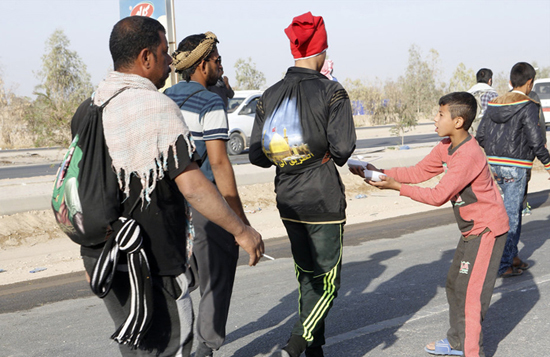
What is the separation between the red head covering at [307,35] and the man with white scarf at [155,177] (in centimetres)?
134

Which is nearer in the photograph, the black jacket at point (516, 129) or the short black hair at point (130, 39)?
the short black hair at point (130, 39)

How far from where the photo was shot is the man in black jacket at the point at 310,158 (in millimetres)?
3688

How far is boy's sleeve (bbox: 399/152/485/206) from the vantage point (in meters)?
3.93

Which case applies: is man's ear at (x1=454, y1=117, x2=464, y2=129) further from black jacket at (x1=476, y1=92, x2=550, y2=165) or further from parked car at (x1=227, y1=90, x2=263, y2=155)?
parked car at (x1=227, y1=90, x2=263, y2=155)

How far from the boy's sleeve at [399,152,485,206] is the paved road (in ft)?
3.88

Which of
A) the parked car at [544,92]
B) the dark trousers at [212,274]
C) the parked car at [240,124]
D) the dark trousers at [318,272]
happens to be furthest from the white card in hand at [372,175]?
the parked car at [544,92]

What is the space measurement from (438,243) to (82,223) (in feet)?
21.3

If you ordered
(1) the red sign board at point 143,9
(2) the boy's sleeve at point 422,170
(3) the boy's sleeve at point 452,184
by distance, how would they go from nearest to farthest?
(3) the boy's sleeve at point 452,184
(2) the boy's sleeve at point 422,170
(1) the red sign board at point 143,9

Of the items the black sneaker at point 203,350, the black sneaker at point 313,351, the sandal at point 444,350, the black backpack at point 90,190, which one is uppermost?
the black backpack at point 90,190

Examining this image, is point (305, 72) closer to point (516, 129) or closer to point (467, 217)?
point (467, 217)

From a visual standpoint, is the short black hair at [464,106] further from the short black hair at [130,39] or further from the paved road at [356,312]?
the short black hair at [130,39]

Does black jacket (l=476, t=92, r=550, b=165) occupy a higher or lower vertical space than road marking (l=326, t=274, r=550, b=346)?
higher

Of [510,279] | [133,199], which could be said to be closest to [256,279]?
[510,279]

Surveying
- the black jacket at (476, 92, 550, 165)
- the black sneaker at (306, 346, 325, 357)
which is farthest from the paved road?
the black jacket at (476, 92, 550, 165)
